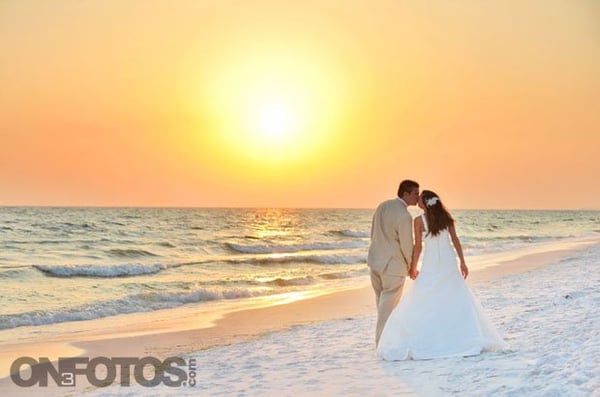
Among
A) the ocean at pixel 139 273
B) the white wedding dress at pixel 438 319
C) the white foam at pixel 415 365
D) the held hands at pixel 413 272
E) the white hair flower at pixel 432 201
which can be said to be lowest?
the ocean at pixel 139 273

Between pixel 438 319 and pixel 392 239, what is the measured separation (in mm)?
1070

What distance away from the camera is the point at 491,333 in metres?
7.14

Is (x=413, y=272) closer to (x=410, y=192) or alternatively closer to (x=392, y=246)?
(x=392, y=246)

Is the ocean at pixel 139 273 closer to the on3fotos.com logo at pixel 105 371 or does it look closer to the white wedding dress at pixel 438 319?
the on3fotos.com logo at pixel 105 371

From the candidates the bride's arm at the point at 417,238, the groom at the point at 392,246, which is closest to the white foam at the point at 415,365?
the groom at the point at 392,246

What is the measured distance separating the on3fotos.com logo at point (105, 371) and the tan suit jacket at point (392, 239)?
255 cm

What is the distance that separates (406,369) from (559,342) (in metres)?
1.75

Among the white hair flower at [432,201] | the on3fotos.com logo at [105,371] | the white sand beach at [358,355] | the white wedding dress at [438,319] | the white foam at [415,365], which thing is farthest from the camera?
the on3fotos.com logo at [105,371]

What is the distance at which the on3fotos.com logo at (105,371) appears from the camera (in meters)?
7.50

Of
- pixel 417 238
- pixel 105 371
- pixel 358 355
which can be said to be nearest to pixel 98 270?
pixel 105 371

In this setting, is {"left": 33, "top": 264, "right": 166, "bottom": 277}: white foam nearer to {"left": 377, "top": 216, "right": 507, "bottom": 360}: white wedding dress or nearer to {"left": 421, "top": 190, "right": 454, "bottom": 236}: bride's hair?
{"left": 377, "top": 216, "right": 507, "bottom": 360}: white wedding dress

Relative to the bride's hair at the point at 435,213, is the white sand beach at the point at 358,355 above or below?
below

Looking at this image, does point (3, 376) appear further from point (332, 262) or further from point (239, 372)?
point (332, 262)

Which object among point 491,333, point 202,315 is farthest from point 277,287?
point 491,333
